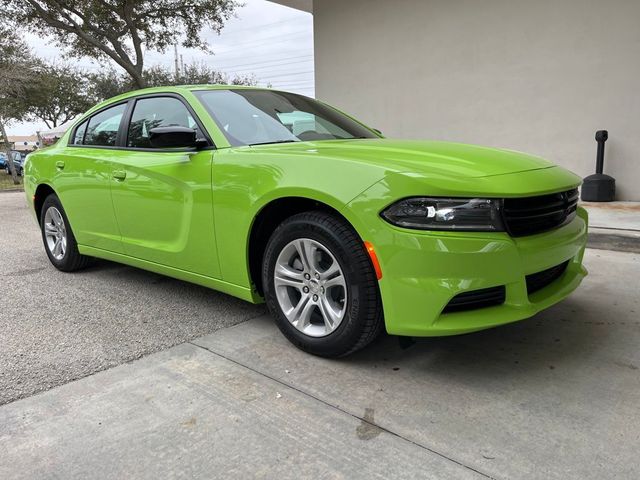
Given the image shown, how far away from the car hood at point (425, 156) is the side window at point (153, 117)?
0.82m

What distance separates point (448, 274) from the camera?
92.9 inches

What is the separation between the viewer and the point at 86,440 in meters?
2.20

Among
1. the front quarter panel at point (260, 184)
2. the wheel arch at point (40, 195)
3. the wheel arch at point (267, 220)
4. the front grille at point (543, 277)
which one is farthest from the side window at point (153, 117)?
the front grille at point (543, 277)

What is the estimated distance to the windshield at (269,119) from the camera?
133 inches

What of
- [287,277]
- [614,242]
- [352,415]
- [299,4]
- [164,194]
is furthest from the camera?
[299,4]

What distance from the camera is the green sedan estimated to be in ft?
7.88

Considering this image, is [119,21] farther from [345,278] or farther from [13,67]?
[345,278]

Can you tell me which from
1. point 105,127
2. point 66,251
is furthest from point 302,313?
point 66,251

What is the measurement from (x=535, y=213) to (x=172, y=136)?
210 cm

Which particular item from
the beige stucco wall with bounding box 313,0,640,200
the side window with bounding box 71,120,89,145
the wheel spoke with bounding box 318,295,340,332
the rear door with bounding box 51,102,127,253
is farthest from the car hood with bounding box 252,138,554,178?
the beige stucco wall with bounding box 313,0,640,200

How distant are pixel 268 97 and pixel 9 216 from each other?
7757mm

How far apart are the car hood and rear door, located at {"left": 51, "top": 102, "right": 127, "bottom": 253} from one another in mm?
1605

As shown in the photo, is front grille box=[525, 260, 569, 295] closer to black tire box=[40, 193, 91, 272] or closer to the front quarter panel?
the front quarter panel

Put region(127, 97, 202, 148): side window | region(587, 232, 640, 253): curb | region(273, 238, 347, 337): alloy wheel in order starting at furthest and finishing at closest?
region(587, 232, 640, 253): curb < region(127, 97, 202, 148): side window < region(273, 238, 347, 337): alloy wheel
